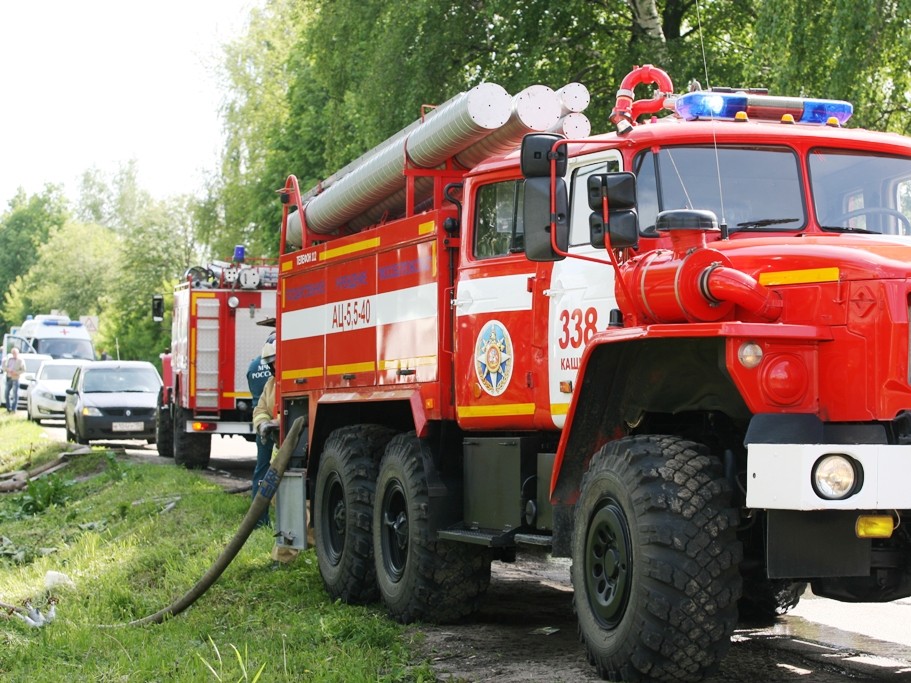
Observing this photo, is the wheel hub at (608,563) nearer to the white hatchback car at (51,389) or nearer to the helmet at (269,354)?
the helmet at (269,354)

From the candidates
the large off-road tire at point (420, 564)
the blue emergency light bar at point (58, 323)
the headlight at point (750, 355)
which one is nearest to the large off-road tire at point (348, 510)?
the large off-road tire at point (420, 564)

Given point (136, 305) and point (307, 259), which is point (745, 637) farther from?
point (136, 305)

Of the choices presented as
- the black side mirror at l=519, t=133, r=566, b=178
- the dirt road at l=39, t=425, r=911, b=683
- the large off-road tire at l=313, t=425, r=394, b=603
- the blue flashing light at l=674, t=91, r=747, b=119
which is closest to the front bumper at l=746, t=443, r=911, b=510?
the dirt road at l=39, t=425, r=911, b=683

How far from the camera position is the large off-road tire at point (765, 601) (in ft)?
28.7

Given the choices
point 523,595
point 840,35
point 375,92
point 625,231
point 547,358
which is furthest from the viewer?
point 375,92

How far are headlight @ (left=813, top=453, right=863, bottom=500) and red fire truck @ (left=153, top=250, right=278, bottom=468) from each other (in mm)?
15609

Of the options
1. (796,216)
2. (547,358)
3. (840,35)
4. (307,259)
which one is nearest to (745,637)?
(547,358)

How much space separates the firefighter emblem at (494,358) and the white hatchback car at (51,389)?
26.2 meters

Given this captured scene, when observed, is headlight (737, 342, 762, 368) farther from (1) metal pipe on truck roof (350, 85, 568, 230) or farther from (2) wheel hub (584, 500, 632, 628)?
(1) metal pipe on truck roof (350, 85, 568, 230)

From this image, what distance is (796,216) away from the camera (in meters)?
7.37

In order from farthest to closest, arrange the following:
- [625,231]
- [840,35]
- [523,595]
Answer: [840,35]
[523,595]
[625,231]

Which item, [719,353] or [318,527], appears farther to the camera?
[318,527]

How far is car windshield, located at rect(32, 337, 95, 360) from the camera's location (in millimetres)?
48344

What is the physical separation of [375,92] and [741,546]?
14842mm
